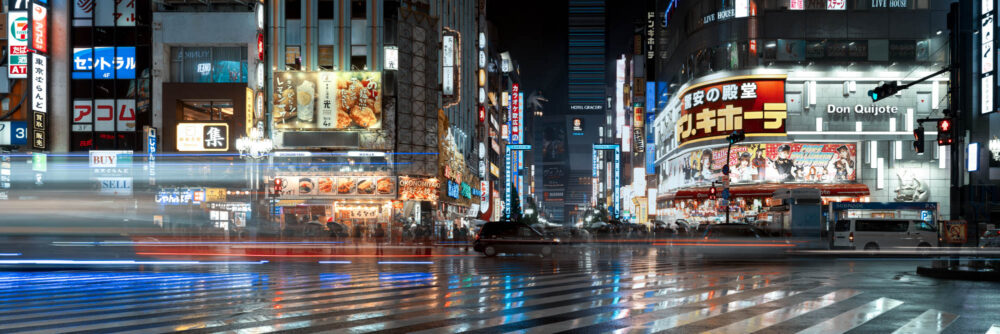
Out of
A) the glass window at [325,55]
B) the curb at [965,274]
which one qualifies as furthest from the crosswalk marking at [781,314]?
the glass window at [325,55]

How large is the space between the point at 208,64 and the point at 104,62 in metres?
5.63

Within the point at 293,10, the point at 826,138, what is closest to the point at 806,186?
the point at 826,138

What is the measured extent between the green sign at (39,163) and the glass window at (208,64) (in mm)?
26682

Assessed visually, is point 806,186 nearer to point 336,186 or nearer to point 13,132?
point 336,186

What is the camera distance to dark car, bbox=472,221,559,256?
95.5 ft

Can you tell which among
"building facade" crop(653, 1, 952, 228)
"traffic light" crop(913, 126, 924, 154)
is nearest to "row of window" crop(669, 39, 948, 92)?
"building facade" crop(653, 1, 952, 228)

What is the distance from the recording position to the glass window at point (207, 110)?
45188 millimetres

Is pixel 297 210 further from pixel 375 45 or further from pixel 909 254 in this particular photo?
pixel 909 254

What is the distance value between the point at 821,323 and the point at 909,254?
69.6 feet

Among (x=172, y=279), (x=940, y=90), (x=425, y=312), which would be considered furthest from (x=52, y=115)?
(x=940, y=90)

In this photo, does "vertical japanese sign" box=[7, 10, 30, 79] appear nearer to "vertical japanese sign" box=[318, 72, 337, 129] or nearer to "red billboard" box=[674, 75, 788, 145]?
"vertical japanese sign" box=[318, 72, 337, 129]

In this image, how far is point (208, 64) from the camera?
45719 millimetres

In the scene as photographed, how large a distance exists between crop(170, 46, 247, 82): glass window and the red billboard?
33326 millimetres

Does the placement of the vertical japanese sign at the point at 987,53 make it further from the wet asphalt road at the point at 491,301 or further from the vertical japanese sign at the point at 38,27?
the vertical japanese sign at the point at 38,27
